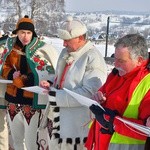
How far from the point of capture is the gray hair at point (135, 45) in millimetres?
2465

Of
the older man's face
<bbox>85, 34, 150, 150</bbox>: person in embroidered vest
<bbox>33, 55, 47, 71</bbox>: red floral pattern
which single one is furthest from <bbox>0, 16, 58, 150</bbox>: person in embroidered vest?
the older man's face

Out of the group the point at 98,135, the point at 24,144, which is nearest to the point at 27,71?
the point at 24,144

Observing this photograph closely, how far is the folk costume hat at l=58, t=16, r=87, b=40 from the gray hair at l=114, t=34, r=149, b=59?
27.2 inches

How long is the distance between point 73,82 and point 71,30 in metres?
0.40

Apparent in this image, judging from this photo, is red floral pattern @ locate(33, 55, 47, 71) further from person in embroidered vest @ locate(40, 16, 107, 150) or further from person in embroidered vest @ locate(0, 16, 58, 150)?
person in embroidered vest @ locate(40, 16, 107, 150)

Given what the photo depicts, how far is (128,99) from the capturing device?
2461 mm

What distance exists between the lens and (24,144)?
4113 mm

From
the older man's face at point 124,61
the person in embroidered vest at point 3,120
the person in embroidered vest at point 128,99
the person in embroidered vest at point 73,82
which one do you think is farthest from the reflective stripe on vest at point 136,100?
the person in embroidered vest at point 3,120

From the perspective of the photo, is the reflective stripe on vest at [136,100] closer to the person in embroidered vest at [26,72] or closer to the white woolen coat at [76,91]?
the white woolen coat at [76,91]

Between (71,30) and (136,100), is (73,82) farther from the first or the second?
→ (136,100)

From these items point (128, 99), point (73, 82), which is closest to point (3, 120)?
point (73, 82)

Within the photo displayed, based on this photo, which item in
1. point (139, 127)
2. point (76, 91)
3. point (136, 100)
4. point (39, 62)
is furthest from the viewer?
point (39, 62)

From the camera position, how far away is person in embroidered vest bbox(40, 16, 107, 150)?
10.3 ft

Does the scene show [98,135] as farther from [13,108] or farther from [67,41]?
[13,108]
